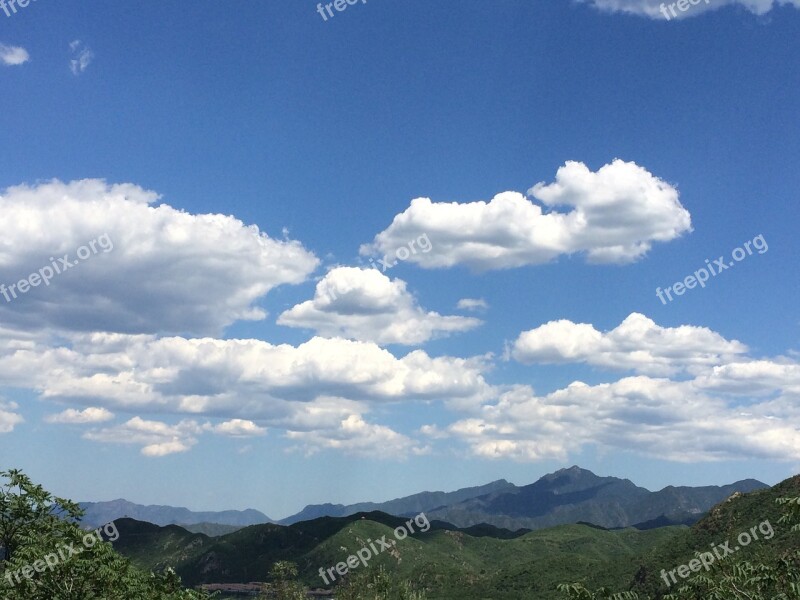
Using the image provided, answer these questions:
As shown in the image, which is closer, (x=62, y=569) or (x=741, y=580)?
(x=741, y=580)

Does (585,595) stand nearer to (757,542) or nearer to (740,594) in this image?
(740,594)

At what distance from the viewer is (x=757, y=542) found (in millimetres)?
186250

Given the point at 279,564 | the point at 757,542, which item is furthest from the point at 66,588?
the point at 757,542

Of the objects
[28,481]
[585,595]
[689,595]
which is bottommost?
[689,595]

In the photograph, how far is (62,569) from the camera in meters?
36.6

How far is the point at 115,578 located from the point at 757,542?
627 ft

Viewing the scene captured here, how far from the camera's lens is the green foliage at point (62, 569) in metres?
36.9
